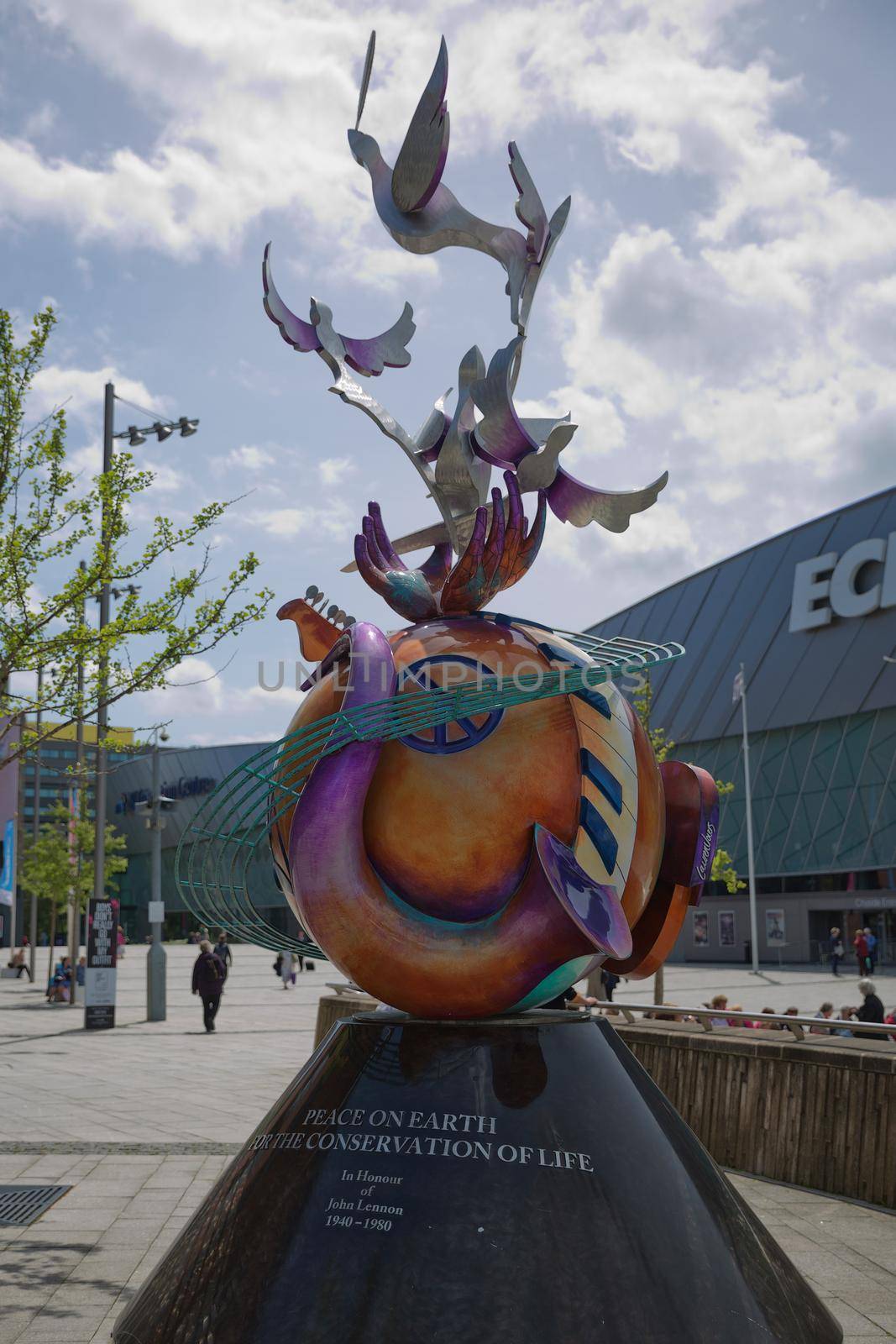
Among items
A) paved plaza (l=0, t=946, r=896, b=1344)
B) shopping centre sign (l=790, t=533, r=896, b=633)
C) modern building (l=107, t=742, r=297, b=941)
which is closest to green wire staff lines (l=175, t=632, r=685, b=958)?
paved plaza (l=0, t=946, r=896, b=1344)

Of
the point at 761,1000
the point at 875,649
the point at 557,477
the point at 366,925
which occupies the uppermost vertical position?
the point at 875,649

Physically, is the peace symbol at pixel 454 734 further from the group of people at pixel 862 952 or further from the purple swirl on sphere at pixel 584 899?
the group of people at pixel 862 952

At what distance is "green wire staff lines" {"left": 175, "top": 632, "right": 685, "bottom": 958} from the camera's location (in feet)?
18.8

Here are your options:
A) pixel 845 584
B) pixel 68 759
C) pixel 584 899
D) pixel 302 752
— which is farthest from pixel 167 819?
pixel 584 899

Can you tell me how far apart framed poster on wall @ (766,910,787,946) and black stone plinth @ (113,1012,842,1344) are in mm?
43511

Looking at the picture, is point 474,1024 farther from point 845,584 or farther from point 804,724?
point 804,724

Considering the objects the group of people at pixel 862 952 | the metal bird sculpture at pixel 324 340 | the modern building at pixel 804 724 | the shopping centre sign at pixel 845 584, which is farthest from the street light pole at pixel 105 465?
the shopping centre sign at pixel 845 584

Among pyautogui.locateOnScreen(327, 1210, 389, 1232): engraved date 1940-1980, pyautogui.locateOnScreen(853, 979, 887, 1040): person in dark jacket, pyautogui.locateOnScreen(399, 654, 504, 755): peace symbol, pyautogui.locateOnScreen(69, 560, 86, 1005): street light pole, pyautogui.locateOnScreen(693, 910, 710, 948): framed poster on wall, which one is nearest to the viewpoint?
pyautogui.locateOnScreen(327, 1210, 389, 1232): engraved date 1940-1980

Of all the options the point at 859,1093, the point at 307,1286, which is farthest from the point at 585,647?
the point at 859,1093

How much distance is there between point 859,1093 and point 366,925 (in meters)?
5.68

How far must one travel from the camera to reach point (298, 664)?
7312 millimetres

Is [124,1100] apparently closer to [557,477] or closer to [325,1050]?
[325,1050]

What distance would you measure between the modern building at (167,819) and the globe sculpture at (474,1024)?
69.6m

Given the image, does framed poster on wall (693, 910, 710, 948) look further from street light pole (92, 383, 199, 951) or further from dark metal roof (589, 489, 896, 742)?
street light pole (92, 383, 199, 951)
